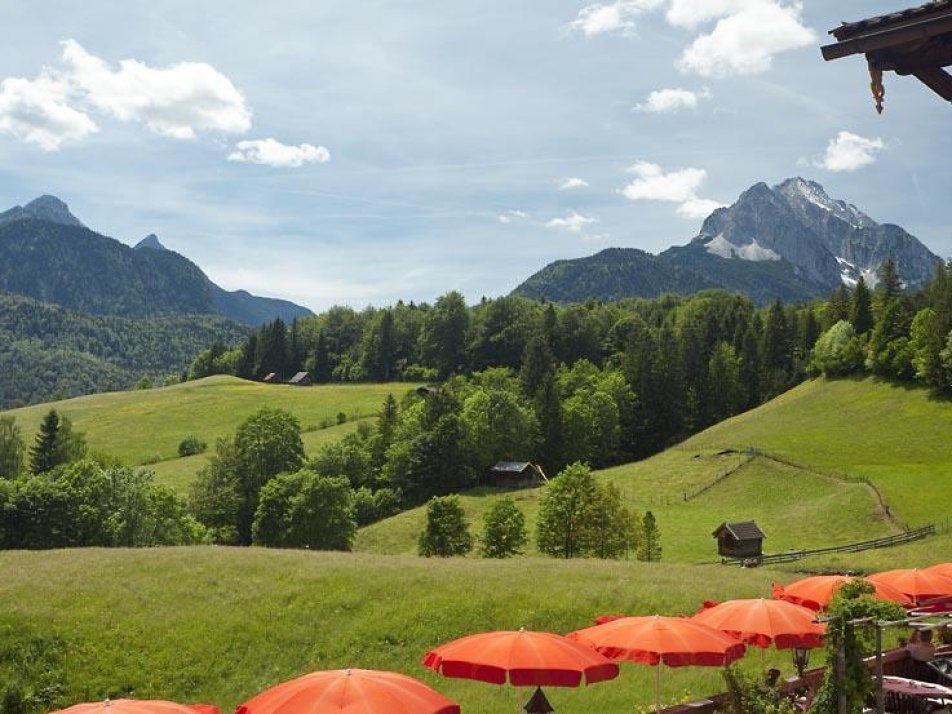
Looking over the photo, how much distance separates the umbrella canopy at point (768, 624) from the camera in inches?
615

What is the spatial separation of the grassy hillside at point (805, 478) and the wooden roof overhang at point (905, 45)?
45.8 metres

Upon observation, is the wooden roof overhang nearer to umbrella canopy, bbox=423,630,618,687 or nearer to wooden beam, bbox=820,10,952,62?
wooden beam, bbox=820,10,952,62

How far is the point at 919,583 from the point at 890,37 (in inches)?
662

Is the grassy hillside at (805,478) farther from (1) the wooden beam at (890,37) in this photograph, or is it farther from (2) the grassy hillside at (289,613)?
(1) the wooden beam at (890,37)

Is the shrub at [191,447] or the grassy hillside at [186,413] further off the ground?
the grassy hillside at [186,413]

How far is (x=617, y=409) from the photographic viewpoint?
119938 mm

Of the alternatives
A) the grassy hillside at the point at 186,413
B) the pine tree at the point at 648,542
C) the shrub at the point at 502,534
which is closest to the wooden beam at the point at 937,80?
the pine tree at the point at 648,542

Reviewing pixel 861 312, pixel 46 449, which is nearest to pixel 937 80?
pixel 46 449

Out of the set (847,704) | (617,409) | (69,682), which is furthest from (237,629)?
(617,409)

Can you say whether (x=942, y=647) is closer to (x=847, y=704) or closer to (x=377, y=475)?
(x=847, y=704)

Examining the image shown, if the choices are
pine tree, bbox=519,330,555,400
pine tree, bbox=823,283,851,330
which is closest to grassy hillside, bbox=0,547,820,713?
pine tree, bbox=519,330,555,400

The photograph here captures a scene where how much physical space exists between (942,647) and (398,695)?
619 inches

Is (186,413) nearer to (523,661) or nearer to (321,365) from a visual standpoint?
(321,365)

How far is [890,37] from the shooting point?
29.1 ft
